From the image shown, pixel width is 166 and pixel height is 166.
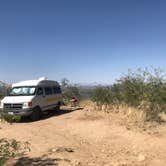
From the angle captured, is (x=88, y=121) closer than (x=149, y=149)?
No

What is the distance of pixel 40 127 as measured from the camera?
13422 mm

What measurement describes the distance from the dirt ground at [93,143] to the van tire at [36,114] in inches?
78.1

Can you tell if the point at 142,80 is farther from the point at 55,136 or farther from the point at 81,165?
the point at 81,165

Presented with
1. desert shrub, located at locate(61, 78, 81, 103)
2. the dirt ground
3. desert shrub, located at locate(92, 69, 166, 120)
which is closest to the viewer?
the dirt ground

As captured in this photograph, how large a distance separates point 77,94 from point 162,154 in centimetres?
1751

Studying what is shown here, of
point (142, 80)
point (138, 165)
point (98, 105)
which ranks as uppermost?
point (142, 80)

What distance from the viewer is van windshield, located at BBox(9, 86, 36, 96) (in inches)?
645

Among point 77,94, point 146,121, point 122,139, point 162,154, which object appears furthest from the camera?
point 77,94

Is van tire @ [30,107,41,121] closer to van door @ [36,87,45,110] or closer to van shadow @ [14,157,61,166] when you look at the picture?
van door @ [36,87,45,110]

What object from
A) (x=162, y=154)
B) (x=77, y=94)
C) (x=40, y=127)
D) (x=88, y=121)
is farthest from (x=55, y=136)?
(x=77, y=94)

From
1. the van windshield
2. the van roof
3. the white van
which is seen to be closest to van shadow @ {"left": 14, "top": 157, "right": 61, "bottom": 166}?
the white van

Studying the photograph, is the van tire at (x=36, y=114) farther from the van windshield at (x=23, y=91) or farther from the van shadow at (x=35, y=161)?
the van shadow at (x=35, y=161)

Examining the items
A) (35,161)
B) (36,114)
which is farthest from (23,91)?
(35,161)

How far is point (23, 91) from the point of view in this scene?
1667 cm
